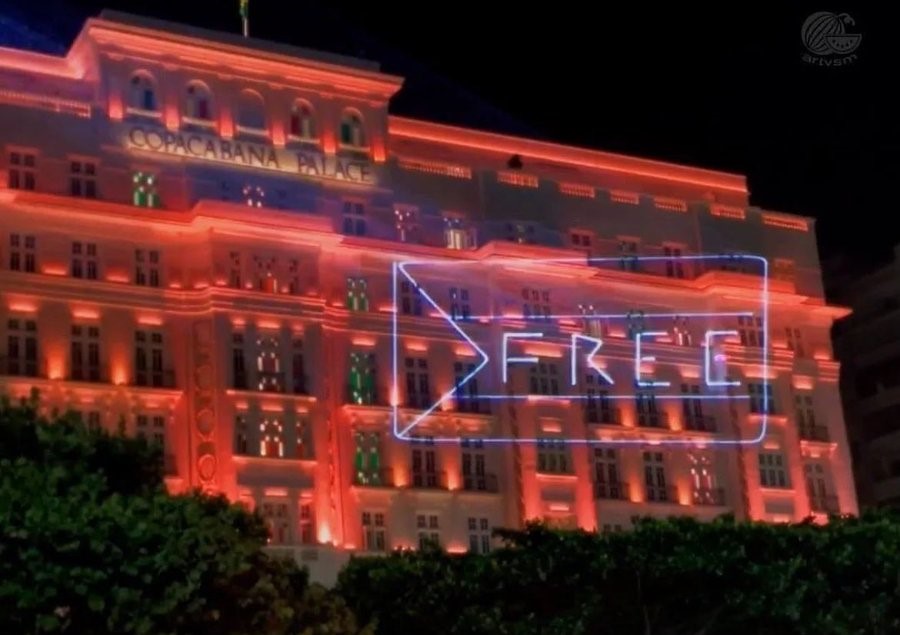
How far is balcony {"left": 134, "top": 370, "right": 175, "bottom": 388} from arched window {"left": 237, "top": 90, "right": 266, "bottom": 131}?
7834 mm

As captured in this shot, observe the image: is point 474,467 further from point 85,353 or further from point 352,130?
point 85,353

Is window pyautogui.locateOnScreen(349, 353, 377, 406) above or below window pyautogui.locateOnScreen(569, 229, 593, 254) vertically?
below

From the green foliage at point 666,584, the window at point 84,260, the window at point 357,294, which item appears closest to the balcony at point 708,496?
the window at point 357,294

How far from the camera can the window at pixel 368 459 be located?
139 ft

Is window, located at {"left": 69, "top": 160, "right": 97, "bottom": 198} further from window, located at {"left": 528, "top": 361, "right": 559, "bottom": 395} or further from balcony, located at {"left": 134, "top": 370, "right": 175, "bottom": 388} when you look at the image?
window, located at {"left": 528, "top": 361, "right": 559, "bottom": 395}

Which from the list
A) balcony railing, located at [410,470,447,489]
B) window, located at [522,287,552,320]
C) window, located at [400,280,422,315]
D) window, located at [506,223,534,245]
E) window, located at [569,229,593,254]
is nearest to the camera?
balcony railing, located at [410,470,447,489]

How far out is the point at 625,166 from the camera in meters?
50.4

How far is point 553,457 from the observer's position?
148ft

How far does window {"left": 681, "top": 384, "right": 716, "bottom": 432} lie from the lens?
48.1 m

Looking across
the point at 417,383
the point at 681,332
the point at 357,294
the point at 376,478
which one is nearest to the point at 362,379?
the point at 417,383

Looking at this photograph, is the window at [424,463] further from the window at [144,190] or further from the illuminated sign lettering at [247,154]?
the window at [144,190]

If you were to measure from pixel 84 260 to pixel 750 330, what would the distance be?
21.8 metres

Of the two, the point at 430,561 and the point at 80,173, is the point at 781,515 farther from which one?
the point at 80,173

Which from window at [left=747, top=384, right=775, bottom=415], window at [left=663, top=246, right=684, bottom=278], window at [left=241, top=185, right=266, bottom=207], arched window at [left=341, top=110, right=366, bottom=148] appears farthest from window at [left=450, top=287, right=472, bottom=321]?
window at [left=747, top=384, right=775, bottom=415]
